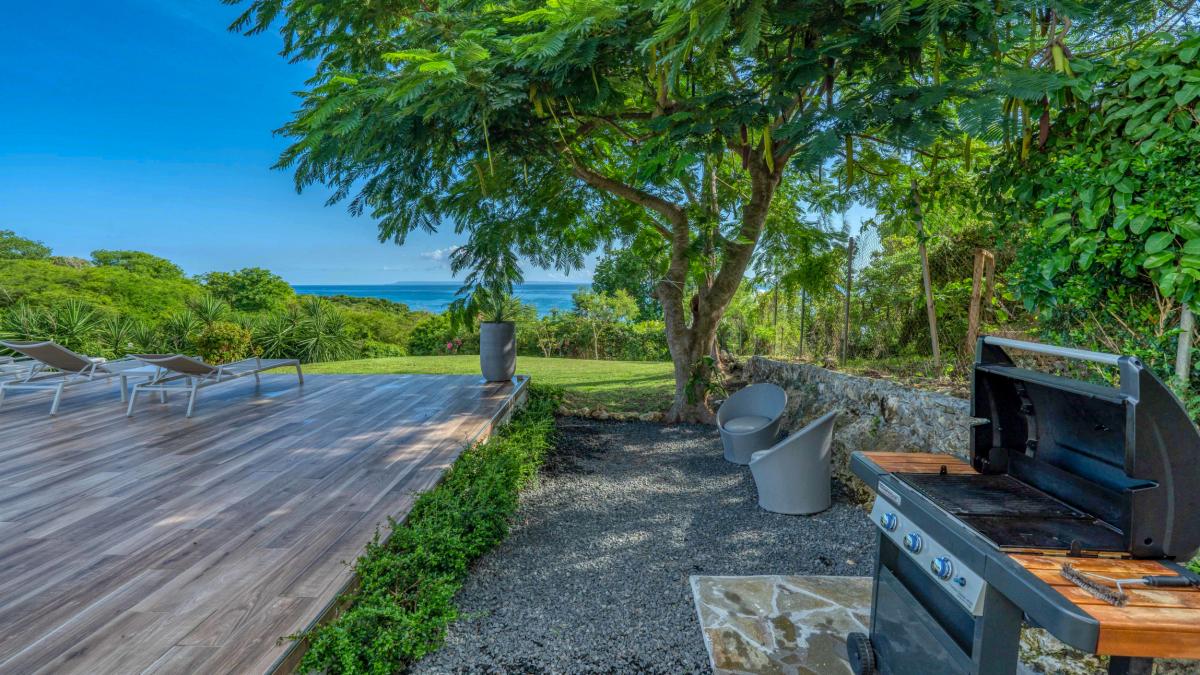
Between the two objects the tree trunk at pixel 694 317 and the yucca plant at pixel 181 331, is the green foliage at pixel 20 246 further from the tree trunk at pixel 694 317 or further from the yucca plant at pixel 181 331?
the tree trunk at pixel 694 317

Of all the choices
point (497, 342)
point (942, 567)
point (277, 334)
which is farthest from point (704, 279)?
point (277, 334)

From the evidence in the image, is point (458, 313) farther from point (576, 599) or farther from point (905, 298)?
point (905, 298)

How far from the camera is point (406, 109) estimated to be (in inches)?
121

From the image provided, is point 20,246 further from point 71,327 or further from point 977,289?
point 977,289

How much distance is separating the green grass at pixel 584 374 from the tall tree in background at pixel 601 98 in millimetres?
1746

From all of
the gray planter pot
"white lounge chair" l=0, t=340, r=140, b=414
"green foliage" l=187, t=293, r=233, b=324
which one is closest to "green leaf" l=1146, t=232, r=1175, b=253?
the gray planter pot

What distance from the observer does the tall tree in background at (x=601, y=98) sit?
2.84 meters

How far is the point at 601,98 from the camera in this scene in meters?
3.67

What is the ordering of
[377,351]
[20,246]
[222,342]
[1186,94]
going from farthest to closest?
[20,246]
[377,351]
[222,342]
[1186,94]

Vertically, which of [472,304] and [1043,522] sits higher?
[472,304]

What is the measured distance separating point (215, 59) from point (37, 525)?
19.1m

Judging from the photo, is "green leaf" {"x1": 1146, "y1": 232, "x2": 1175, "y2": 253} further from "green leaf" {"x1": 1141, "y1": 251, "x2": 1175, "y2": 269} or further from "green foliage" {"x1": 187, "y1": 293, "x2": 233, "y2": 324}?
"green foliage" {"x1": 187, "y1": 293, "x2": 233, "y2": 324}

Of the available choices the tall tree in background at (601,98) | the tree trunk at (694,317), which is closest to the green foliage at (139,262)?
A: the tall tree in background at (601,98)

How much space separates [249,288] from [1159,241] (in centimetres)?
2388
